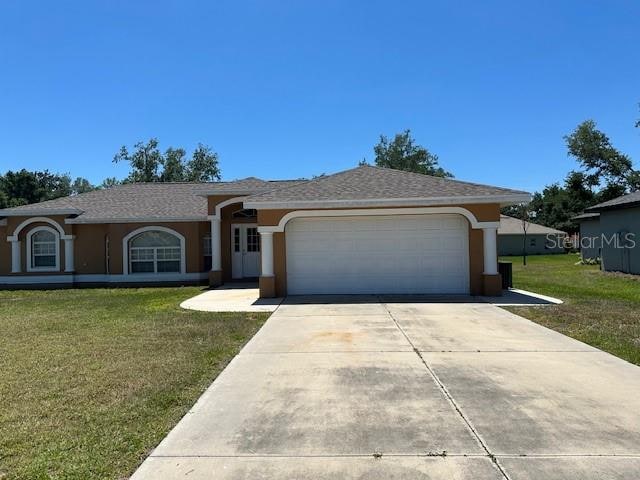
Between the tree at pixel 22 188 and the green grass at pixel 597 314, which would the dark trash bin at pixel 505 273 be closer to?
the green grass at pixel 597 314

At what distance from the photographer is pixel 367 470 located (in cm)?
362

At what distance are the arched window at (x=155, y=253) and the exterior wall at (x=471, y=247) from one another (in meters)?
6.76

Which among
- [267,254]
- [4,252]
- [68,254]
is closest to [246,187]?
[267,254]

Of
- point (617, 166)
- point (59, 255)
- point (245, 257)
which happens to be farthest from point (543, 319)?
point (617, 166)


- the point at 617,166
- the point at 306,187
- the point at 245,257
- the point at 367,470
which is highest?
the point at 617,166

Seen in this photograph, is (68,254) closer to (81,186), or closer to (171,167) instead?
(171,167)

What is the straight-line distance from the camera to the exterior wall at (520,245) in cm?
5062

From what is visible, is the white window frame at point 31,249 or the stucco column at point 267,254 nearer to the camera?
the stucco column at point 267,254

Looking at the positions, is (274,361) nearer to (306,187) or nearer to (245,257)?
(306,187)

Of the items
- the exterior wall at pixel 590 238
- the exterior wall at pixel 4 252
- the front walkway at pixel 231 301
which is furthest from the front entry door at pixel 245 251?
the exterior wall at pixel 590 238

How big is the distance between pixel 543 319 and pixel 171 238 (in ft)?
46.4

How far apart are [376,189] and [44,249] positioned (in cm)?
1369

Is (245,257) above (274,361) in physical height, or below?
above

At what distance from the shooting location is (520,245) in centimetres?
5091
